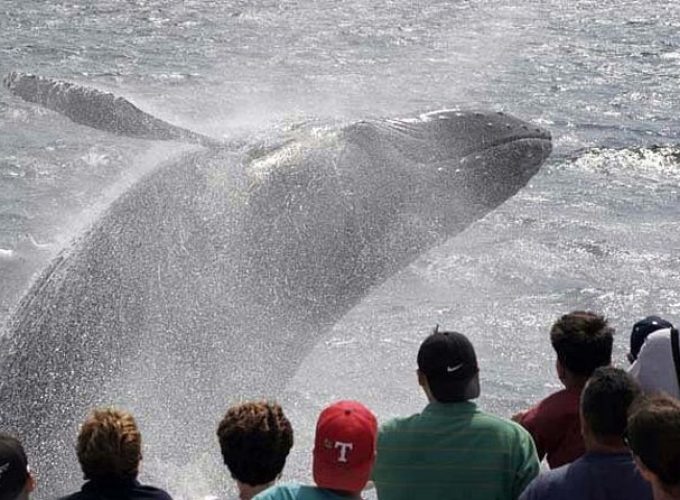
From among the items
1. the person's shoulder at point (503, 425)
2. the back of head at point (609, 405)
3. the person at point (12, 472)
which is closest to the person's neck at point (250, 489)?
the person at point (12, 472)

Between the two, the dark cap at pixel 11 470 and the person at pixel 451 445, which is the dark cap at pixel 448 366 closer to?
the person at pixel 451 445

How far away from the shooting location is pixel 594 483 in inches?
200

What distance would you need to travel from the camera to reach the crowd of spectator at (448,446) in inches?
194

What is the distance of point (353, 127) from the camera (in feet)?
35.7

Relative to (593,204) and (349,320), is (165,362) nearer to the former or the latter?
(349,320)

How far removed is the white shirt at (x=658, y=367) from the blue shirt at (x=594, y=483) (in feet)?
2.42

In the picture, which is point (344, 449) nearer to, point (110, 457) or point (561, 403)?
point (110, 457)

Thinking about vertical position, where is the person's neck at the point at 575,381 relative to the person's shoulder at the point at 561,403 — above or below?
above

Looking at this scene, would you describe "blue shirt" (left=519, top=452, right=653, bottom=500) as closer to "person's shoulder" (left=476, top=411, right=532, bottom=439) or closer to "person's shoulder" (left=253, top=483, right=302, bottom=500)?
"person's shoulder" (left=476, top=411, right=532, bottom=439)

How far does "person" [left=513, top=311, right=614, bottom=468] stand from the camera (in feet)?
19.1

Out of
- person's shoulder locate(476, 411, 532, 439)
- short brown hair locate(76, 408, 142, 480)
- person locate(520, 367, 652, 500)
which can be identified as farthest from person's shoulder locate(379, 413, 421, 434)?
short brown hair locate(76, 408, 142, 480)

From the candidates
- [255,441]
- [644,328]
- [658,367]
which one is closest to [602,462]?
[658,367]

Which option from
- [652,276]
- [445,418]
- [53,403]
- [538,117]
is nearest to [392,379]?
[53,403]

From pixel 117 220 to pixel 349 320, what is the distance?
3.64 metres
